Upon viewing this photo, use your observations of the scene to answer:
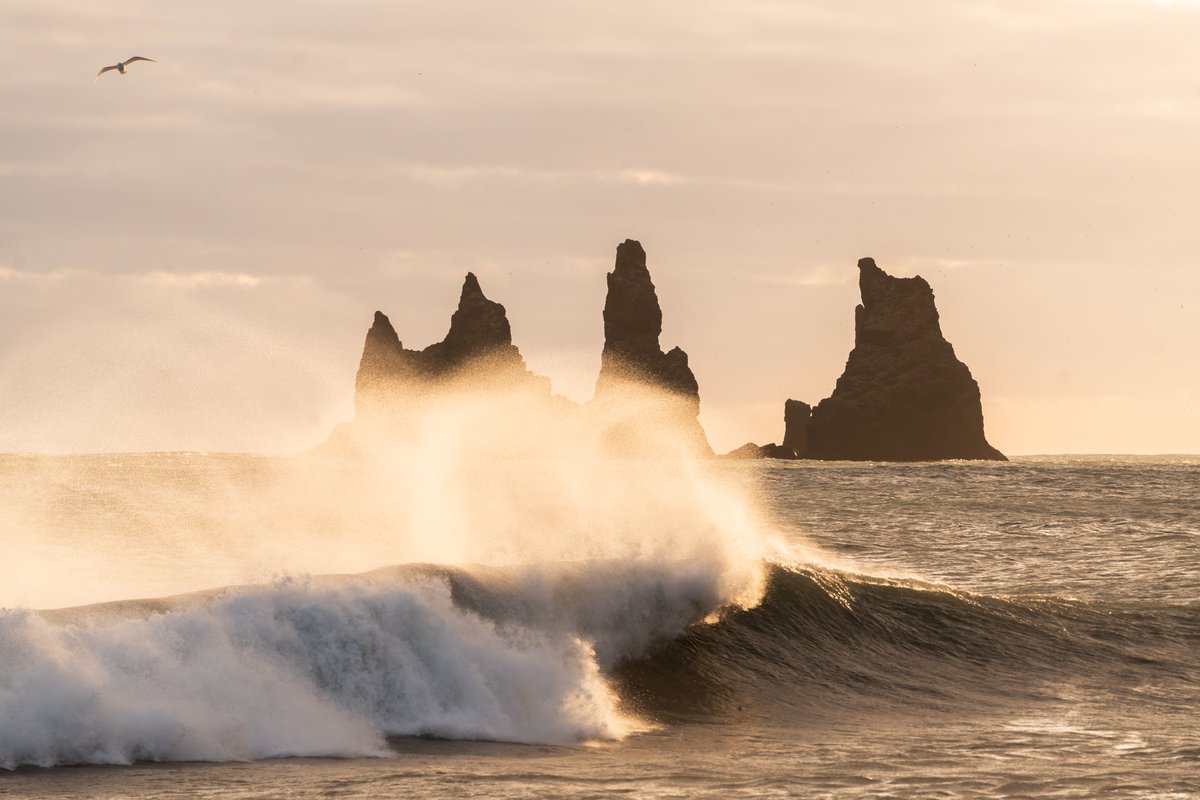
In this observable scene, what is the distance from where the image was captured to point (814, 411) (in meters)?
134

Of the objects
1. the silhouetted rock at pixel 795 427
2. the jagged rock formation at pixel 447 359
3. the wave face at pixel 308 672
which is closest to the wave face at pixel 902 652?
the wave face at pixel 308 672

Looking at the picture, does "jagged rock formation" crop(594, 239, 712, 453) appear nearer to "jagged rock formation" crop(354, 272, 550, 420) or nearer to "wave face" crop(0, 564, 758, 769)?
"jagged rock formation" crop(354, 272, 550, 420)

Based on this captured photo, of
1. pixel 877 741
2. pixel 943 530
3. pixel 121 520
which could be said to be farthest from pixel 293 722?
pixel 943 530

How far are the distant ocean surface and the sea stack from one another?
101 metres

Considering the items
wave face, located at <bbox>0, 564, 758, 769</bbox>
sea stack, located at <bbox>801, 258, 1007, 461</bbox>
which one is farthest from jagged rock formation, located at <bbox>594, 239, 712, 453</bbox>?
wave face, located at <bbox>0, 564, 758, 769</bbox>

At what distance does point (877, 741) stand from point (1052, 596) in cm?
1327

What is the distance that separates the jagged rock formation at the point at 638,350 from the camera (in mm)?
121375

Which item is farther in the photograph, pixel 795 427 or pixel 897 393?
pixel 795 427

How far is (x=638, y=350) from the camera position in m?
122

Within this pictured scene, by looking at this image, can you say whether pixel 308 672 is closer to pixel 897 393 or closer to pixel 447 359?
pixel 447 359

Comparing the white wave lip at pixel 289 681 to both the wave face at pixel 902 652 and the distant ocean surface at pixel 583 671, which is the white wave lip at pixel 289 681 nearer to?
the distant ocean surface at pixel 583 671

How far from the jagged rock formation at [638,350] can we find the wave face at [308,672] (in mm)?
103160

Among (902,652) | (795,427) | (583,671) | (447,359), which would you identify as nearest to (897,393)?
(795,427)

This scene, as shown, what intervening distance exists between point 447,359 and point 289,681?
110 meters
